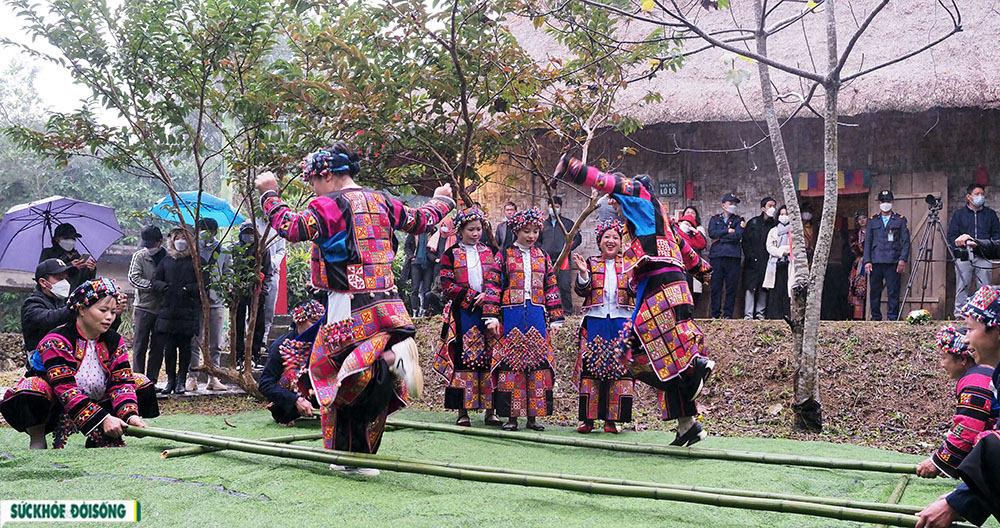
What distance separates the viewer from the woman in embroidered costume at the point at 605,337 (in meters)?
7.07

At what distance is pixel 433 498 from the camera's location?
414 cm

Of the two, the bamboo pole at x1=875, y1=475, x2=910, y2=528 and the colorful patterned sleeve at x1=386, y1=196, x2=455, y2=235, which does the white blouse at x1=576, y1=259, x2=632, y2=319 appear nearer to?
the colorful patterned sleeve at x1=386, y1=196, x2=455, y2=235

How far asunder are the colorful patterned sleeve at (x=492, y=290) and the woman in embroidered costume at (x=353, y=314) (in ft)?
7.93

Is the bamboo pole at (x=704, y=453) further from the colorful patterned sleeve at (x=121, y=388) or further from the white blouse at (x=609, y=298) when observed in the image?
the colorful patterned sleeve at (x=121, y=388)

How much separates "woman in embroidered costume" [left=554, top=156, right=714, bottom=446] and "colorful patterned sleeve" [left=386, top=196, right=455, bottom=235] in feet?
3.27

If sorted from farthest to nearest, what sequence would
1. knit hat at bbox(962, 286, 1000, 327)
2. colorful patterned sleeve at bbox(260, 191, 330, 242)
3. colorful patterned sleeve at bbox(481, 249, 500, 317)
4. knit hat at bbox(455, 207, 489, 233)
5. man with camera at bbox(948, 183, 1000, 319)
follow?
man with camera at bbox(948, 183, 1000, 319) < knit hat at bbox(455, 207, 489, 233) < colorful patterned sleeve at bbox(481, 249, 500, 317) < colorful patterned sleeve at bbox(260, 191, 330, 242) < knit hat at bbox(962, 286, 1000, 327)

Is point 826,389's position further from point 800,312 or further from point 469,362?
point 469,362

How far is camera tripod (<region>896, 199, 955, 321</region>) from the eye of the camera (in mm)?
11445

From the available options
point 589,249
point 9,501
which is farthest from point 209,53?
point 589,249

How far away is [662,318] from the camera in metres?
5.88

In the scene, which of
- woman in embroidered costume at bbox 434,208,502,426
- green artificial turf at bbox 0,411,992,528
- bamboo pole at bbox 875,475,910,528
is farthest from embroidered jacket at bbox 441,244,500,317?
bamboo pole at bbox 875,475,910,528

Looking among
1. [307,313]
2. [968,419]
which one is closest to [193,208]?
[307,313]

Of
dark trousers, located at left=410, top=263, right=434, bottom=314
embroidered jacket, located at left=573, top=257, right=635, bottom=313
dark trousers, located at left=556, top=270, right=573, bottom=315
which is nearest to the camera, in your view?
embroidered jacket, located at left=573, top=257, right=635, bottom=313

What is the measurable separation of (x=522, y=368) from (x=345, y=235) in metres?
2.83
